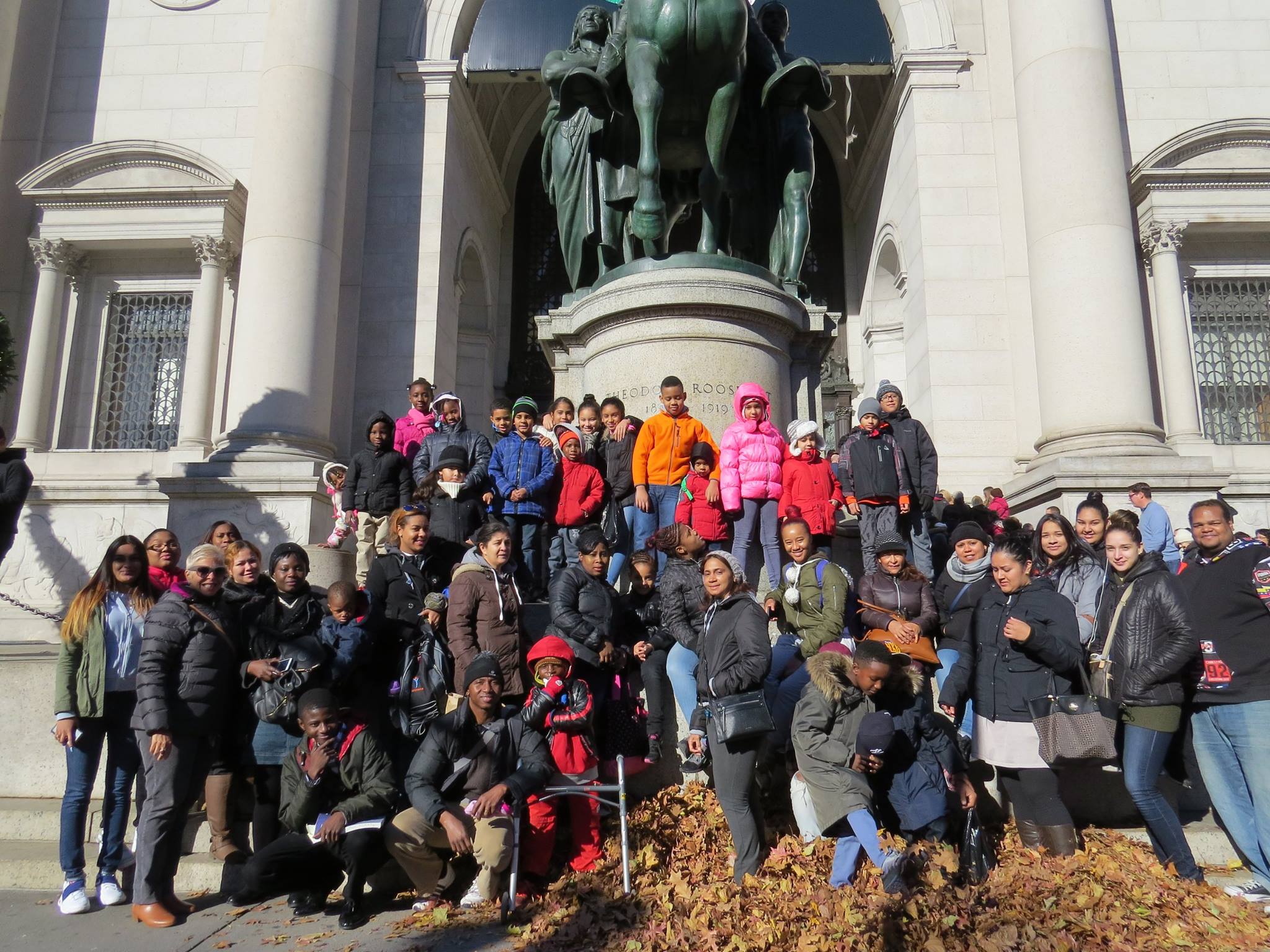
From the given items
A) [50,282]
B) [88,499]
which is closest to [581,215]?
[88,499]

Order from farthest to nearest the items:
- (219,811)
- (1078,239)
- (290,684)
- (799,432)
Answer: (1078,239) → (799,432) → (219,811) → (290,684)

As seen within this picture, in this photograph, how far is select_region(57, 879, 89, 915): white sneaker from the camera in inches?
186

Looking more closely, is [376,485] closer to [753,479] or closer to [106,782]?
[753,479]

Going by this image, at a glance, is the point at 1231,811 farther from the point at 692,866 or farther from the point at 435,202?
the point at 435,202

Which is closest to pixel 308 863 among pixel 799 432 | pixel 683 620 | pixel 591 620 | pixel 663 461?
pixel 591 620

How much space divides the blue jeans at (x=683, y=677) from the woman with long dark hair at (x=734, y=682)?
0.32 metres

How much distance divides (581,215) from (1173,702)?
7.75 metres

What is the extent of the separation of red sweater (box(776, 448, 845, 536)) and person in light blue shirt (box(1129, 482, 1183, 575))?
9.69 ft

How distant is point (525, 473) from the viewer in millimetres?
7449

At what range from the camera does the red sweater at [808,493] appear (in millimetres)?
7539

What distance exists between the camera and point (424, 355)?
52.5 ft

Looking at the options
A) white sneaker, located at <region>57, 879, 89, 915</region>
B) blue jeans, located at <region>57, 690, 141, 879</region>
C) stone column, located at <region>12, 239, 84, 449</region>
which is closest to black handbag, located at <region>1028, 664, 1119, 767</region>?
blue jeans, located at <region>57, 690, 141, 879</region>

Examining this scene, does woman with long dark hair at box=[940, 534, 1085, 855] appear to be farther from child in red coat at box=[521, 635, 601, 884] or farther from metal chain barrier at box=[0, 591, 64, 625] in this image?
metal chain barrier at box=[0, 591, 64, 625]

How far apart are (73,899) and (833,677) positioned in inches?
155
